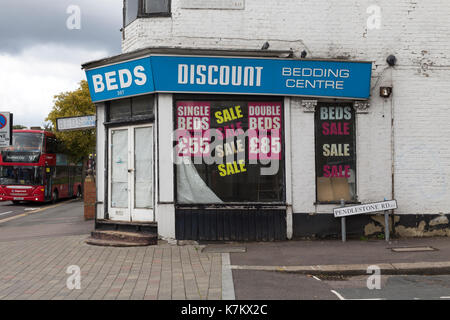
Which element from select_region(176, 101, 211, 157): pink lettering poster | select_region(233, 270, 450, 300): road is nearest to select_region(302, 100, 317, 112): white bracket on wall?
select_region(176, 101, 211, 157): pink lettering poster

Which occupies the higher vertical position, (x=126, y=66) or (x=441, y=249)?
(x=126, y=66)

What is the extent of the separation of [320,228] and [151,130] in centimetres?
451

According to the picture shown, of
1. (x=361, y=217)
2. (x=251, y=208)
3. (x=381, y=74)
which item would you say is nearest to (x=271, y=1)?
(x=381, y=74)

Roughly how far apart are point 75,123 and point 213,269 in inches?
275

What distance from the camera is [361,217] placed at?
9.90m

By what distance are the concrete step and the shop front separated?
0.31m

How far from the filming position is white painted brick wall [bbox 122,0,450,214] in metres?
9.88

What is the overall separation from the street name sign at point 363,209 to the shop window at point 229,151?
50.2 inches

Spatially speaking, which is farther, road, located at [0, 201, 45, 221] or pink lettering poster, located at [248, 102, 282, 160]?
road, located at [0, 201, 45, 221]

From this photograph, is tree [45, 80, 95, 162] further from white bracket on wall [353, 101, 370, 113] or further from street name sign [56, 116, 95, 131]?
white bracket on wall [353, 101, 370, 113]

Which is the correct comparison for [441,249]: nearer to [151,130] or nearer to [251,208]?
[251,208]

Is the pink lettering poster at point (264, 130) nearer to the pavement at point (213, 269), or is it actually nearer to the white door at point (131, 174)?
the pavement at point (213, 269)

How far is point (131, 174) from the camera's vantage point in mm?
10281

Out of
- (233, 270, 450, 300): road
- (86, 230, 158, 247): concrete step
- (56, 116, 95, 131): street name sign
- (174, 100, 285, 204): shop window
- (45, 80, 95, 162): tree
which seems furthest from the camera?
(45, 80, 95, 162): tree
